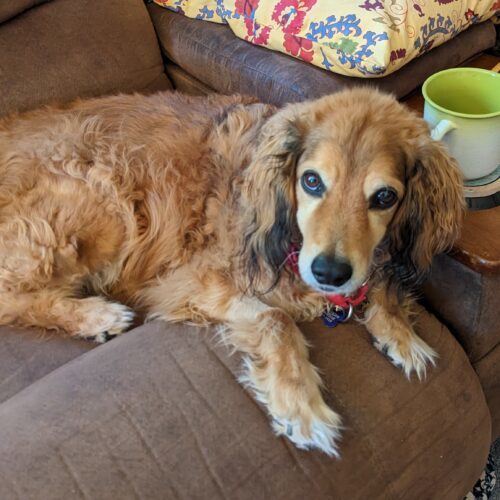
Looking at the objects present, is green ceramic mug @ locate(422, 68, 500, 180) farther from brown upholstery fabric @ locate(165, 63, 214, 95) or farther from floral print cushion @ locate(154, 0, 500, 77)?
brown upholstery fabric @ locate(165, 63, 214, 95)

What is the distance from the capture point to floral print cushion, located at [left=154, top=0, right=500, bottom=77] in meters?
1.59

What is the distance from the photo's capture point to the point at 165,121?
1.67 meters

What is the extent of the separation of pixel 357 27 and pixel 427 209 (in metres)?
0.67

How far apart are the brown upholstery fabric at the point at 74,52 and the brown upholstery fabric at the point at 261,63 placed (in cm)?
13

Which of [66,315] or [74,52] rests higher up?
[74,52]

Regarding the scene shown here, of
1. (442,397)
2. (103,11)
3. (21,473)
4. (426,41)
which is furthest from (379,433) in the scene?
(103,11)

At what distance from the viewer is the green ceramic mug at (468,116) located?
4.23 feet

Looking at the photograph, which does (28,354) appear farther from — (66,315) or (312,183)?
(312,183)

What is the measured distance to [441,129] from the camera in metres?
1.30

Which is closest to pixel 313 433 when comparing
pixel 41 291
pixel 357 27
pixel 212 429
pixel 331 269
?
pixel 212 429

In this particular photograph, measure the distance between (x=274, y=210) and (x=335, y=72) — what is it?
651 mm

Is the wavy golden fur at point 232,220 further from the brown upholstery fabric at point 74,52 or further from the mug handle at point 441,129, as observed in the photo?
the brown upholstery fabric at point 74,52

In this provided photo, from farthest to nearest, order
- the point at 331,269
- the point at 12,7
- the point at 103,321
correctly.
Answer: the point at 12,7 < the point at 103,321 < the point at 331,269

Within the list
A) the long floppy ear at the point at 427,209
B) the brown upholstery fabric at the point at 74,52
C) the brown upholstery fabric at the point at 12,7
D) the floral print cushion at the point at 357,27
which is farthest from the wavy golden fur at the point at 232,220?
the brown upholstery fabric at the point at 12,7
